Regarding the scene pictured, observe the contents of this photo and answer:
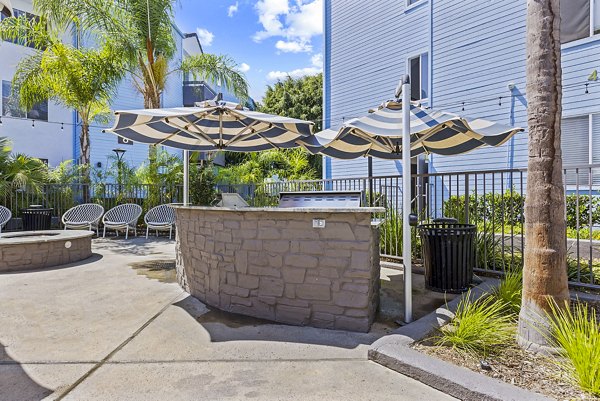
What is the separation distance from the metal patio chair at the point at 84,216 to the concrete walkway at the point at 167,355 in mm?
5452

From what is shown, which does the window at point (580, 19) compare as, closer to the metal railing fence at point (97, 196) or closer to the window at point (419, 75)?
the window at point (419, 75)

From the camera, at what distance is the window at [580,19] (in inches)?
329

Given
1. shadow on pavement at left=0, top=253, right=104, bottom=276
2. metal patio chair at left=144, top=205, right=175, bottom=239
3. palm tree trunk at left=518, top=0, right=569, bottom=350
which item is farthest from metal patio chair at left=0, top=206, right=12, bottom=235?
palm tree trunk at left=518, top=0, right=569, bottom=350

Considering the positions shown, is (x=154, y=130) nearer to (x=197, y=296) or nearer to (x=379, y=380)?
(x=197, y=296)

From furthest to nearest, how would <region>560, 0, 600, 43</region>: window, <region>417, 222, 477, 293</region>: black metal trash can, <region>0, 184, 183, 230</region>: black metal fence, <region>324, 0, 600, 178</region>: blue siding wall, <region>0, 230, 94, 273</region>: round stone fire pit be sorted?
<region>0, 184, 183, 230</region>: black metal fence → <region>324, 0, 600, 178</region>: blue siding wall → <region>560, 0, 600, 43</region>: window → <region>0, 230, 94, 273</region>: round stone fire pit → <region>417, 222, 477, 293</region>: black metal trash can

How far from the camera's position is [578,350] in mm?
2496

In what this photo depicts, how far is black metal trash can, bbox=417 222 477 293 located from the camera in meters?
4.54

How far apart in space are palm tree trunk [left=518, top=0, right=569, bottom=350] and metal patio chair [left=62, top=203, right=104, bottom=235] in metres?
10.4

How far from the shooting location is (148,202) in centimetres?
1122

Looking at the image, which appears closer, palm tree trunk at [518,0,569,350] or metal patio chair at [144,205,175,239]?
palm tree trunk at [518,0,569,350]

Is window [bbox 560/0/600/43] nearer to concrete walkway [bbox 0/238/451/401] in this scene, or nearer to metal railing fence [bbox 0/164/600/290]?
metal railing fence [bbox 0/164/600/290]

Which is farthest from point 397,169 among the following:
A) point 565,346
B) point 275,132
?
point 565,346

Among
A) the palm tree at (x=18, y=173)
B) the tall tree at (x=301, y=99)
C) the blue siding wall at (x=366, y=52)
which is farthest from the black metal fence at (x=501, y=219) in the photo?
the tall tree at (x=301, y=99)

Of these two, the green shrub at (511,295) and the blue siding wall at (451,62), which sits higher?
the blue siding wall at (451,62)
